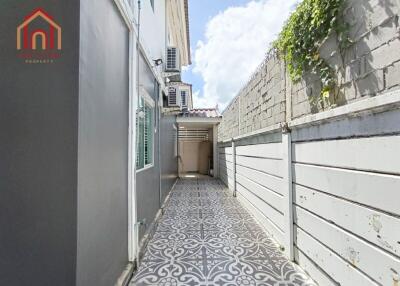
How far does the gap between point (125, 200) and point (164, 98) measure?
396 centimetres

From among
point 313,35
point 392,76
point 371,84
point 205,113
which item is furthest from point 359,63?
point 205,113

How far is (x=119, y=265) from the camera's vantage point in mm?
2275

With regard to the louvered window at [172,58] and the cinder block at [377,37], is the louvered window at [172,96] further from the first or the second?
the cinder block at [377,37]

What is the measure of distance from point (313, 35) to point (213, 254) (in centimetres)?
271

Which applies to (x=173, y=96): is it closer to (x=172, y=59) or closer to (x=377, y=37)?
(x=172, y=59)

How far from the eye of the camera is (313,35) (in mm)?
2186

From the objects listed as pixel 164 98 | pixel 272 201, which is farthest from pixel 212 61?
pixel 272 201

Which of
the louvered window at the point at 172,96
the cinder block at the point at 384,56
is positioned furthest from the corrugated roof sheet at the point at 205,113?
the cinder block at the point at 384,56

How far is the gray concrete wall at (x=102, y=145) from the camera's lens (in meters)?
1.44

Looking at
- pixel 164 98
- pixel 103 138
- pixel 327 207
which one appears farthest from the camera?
pixel 164 98

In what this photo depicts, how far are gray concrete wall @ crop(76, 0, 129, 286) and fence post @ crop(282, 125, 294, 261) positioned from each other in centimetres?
190

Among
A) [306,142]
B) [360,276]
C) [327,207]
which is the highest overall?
[306,142]
